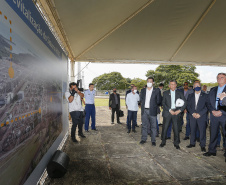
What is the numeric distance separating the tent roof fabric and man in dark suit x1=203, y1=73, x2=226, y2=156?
103 inches

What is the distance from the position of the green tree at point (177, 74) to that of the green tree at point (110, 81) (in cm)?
2997

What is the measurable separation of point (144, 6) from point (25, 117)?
182 inches

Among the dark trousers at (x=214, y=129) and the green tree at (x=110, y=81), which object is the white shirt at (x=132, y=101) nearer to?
the dark trousers at (x=214, y=129)

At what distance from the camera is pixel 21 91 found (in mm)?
1768

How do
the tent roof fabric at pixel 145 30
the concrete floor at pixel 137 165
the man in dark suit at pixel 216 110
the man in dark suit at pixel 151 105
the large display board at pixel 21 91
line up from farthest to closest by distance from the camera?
the man in dark suit at pixel 151 105 < the tent roof fabric at pixel 145 30 < the man in dark suit at pixel 216 110 < the concrete floor at pixel 137 165 < the large display board at pixel 21 91

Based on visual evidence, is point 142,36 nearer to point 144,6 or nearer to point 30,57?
point 144,6

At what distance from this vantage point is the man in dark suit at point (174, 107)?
14.6 feet

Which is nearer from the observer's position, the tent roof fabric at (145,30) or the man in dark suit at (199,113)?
the tent roof fabric at (145,30)

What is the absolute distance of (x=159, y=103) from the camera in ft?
15.7

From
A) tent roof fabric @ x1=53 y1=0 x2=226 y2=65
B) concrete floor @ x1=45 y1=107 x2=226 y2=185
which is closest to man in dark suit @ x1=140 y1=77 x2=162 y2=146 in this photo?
concrete floor @ x1=45 y1=107 x2=226 y2=185

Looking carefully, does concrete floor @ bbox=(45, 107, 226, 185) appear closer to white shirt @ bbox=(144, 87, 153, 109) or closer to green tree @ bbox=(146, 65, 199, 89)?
white shirt @ bbox=(144, 87, 153, 109)

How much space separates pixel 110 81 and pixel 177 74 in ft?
119

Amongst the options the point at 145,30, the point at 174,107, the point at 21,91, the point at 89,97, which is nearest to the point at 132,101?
the point at 89,97


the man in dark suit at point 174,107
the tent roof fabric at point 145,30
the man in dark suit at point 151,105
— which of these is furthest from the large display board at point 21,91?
the man in dark suit at point 174,107
